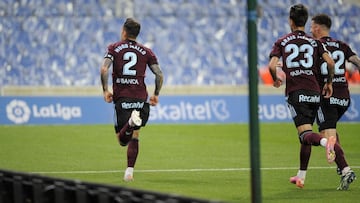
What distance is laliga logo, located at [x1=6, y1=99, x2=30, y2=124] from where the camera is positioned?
84.9 feet

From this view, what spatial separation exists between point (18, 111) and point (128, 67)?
13.8 meters

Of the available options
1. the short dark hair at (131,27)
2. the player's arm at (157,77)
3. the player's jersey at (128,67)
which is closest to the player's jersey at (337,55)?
the player's arm at (157,77)

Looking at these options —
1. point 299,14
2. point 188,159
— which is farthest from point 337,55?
point 188,159

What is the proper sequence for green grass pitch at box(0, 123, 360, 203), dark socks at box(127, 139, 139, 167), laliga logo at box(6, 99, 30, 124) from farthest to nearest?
laliga logo at box(6, 99, 30, 124) < dark socks at box(127, 139, 139, 167) < green grass pitch at box(0, 123, 360, 203)

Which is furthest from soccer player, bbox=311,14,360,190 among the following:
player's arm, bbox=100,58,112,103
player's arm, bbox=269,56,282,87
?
player's arm, bbox=100,58,112,103

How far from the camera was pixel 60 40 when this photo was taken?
3450cm

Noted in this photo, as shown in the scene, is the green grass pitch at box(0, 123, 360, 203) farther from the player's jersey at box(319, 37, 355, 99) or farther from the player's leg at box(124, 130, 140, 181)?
the player's jersey at box(319, 37, 355, 99)

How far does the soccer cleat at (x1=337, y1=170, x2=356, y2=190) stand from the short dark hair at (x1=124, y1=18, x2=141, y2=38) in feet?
10.8

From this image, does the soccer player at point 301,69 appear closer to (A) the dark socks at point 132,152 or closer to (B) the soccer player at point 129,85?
(B) the soccer player at point 129,85

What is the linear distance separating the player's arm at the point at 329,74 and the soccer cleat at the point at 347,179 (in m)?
1.00

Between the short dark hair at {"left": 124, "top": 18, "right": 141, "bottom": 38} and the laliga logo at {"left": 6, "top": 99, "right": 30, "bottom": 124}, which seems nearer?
the short dark hair at {"left": 124, "top": 18, "right": 141, "bottom": 38}

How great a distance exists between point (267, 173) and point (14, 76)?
20485mm

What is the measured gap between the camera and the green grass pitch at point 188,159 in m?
11.9

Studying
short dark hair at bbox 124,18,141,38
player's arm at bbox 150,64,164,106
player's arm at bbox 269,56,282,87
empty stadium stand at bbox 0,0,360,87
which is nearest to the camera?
player's arm at bbox 269,56,282,87
